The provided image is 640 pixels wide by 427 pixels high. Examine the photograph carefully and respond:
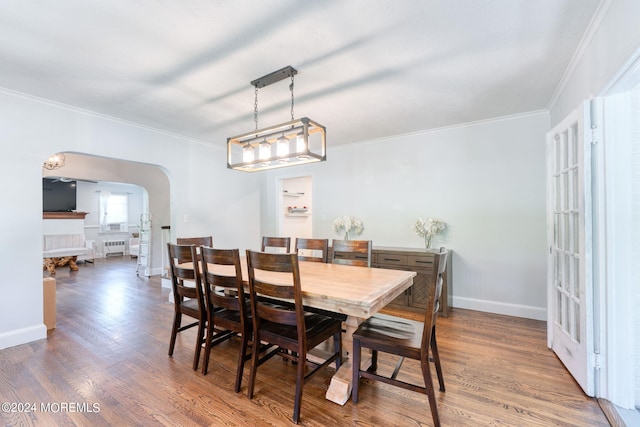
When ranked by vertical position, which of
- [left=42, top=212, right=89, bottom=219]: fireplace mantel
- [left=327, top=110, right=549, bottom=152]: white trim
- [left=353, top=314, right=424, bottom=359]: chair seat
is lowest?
[left=353, top=314, right=424, bottom=359]: chair seat

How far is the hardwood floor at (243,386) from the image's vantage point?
5.74 feet

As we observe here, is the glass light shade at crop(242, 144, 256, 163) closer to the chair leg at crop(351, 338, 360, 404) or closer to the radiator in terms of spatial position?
the chair leg at crop(351, 338, 360, 404)

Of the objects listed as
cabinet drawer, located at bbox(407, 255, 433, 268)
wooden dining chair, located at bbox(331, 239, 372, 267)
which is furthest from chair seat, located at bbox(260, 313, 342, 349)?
cabinet drawer, located at bbox(407, 255, 433, 268)

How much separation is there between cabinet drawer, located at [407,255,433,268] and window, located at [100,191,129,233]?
32.0ft

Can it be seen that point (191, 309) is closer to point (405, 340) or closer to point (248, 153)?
point (248, 153)

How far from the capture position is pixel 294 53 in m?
2.11

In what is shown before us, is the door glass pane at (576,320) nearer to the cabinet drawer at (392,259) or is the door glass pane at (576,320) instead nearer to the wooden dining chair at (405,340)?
the wooden dining chair at (405,340)

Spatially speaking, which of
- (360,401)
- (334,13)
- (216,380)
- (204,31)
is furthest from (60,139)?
(360,401)

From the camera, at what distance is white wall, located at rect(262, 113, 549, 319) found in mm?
3434

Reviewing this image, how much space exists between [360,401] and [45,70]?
3.58 metres

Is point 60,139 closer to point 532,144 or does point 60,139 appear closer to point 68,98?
point 68,98

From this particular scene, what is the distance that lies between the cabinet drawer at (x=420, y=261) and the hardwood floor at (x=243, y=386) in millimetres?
755

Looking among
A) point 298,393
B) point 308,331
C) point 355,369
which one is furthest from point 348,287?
point 298,393

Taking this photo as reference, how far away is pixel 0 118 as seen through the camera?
270cm
